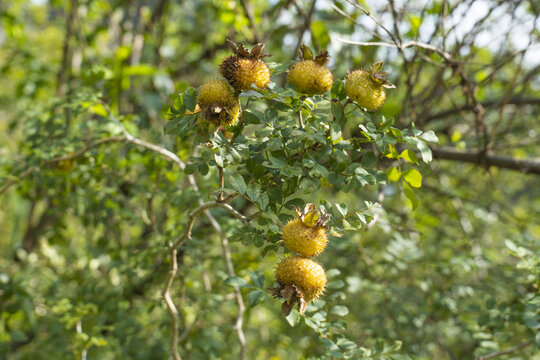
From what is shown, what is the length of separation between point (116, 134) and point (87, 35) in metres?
1.59

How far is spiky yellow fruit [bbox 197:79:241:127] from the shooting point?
32.8 inches

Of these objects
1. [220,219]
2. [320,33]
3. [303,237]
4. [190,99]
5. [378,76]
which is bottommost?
[220,219]

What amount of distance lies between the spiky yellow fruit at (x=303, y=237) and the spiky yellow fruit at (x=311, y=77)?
27 cm

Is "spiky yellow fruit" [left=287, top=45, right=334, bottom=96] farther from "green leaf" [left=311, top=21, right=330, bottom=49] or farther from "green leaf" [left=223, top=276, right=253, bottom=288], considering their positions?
"green leaf" [left=311, top=21, right=330, bottom=49]

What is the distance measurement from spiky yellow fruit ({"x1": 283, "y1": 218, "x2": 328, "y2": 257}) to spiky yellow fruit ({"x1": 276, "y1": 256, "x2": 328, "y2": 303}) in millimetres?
21

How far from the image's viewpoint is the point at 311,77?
889 millimetres

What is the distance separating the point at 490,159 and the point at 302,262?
1.20 meters

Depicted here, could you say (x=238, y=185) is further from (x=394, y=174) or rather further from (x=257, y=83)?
(x=394, y=174)

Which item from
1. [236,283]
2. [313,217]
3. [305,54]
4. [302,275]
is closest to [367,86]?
[305,54]

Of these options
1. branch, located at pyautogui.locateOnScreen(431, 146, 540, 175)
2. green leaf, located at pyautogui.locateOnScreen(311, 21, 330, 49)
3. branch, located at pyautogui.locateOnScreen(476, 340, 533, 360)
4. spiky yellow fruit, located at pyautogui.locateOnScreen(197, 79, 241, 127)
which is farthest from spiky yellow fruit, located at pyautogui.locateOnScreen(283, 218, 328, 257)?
green leaf, located at pyautogui.locateOnScreen(311, 21, 330, 49)

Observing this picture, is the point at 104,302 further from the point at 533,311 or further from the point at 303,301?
the point at 533,311

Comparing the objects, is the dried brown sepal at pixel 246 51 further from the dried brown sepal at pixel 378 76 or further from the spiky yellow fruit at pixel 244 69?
the dried brown sepal at pixel 378 76

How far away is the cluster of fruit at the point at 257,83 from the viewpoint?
0.84m

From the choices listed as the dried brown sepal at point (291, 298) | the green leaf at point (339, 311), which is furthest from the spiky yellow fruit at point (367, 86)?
the green leaf at point (339, 311)
